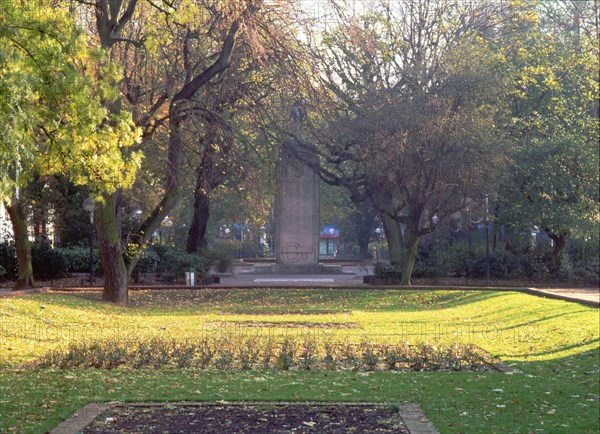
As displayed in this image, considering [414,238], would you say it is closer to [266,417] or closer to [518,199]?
[518,199]

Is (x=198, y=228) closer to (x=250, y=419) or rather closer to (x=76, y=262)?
(x=76, y=262)

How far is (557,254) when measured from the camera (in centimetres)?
3906

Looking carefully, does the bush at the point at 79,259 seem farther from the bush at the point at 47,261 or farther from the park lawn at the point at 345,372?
the park lawn at the point at 345,372

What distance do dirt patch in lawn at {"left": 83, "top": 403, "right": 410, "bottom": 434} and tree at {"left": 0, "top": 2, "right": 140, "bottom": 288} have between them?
341cm

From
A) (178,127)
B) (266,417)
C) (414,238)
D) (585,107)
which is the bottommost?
(266,417)

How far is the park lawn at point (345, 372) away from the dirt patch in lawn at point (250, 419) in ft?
1.50

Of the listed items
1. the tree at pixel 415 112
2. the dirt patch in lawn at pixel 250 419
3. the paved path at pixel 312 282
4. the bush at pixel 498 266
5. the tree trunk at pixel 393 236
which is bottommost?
the dirt patch in lawn at pixel 250 419

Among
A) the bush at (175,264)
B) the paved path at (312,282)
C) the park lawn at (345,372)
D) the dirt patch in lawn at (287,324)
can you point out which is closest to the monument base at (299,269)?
the paved path at (312,282)

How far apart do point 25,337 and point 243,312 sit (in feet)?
29.3

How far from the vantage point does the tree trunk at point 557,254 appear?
127ft

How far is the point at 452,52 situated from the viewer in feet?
110

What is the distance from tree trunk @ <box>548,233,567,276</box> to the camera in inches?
1520

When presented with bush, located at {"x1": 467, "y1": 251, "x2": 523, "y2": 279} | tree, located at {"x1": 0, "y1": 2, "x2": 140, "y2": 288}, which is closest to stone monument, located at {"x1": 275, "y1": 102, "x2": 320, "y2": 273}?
bush, located at {"x1": 467, "y1": 251, "x2": 523, "y2": 279}

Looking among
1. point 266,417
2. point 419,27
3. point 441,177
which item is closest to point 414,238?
point 441,177
